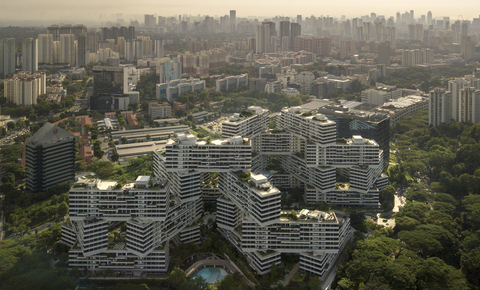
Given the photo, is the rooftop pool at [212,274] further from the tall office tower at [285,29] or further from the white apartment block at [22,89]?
the tall office tower at [285,29]

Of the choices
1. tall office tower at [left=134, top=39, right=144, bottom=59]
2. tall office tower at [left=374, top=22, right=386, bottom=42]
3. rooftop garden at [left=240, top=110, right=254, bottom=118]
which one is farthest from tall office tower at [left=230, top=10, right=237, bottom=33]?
rooftop garden at [left=240, top=110, right=254, bottom=118]

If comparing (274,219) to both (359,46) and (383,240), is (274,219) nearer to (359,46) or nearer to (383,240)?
(383,240)

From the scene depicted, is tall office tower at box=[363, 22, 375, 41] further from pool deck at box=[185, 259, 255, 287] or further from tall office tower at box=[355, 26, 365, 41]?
pool deck at box=[185, 259, 255, 287]

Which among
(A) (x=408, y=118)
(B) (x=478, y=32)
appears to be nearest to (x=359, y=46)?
(B) (x=478, y=32)

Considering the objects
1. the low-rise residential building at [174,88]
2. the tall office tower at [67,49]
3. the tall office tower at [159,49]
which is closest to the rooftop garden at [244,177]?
the low-rise residential building at [174,88]

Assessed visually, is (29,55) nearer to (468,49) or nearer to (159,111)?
(159,111)

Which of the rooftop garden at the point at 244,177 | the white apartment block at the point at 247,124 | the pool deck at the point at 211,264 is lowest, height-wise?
the pool deck at the point at 211,264
